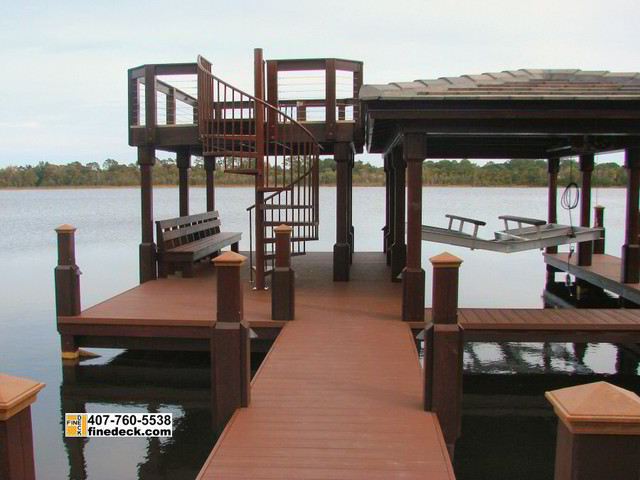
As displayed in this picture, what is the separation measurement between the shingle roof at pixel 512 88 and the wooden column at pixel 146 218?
→ 408 centimetres

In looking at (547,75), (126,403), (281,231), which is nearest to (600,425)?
(281,231)

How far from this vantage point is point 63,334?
6.51 meters

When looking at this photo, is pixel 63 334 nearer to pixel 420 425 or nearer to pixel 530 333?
pixel 420 425

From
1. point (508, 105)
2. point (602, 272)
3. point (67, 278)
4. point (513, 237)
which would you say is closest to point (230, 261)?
point (67, 278)

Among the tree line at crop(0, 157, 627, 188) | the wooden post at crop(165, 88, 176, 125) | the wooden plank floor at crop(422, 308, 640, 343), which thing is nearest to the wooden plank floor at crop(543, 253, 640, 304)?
the wooden plank floor at crop(422, 308, 640, 343)

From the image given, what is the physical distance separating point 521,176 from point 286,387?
156 feet

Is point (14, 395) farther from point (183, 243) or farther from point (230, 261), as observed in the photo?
point (183, 243)

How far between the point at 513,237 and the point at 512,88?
8.84 feet

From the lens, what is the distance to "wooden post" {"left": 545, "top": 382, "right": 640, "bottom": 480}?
1.66 meters

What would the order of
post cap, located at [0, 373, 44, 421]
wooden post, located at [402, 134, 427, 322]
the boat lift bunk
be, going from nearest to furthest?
1. post cap, located at [0, 373, 44, 421]
2. wooden post, located at [402, 134, 427, 322]
3. the boat lift bunk

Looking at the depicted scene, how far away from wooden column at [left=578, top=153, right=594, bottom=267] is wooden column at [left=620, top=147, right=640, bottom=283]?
178 centimetres

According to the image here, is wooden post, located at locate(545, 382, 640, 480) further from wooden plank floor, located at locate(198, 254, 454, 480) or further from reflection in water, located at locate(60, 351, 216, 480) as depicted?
reflection in water, located at locate(60, 351, 216, 480)

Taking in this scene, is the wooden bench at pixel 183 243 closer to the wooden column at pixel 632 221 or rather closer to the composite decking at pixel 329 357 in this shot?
the composite decking at pixel 329 357

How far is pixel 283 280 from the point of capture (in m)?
6.02
